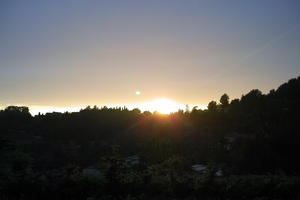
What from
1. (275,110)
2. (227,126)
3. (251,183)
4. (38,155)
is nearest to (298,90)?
(275,110)

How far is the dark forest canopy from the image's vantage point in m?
12.4

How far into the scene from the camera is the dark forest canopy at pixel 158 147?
1242 centimetres

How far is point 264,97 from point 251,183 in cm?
5074

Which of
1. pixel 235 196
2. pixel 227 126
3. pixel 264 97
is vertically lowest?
pixel 235 196

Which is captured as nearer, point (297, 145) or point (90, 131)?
point (297, 145)

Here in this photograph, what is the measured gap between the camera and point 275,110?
2037 inches

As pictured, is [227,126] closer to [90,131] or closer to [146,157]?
[146,157]

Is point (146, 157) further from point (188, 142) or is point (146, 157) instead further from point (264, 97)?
point (264, 97)

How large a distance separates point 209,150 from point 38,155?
18550 millimetres

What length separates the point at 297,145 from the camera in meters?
33.0

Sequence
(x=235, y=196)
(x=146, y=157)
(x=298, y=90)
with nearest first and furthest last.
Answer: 1. (x=235, y=196)
2. (x=146, y=157)
3. (x=298, y=90)

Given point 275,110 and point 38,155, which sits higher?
point 275,110

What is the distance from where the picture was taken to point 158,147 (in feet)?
138

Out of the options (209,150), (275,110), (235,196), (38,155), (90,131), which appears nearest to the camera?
(235,196)
